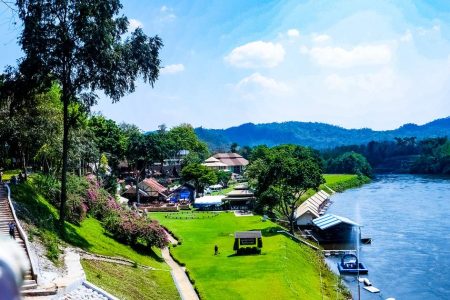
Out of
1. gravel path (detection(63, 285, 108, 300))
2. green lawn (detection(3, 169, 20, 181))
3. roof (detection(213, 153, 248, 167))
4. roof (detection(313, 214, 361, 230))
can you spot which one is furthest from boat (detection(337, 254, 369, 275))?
roof (detection(213, 153, 248, 167))

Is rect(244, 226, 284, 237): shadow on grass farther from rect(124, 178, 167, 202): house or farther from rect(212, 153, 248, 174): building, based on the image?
rect(212, 153, 248, 174): building

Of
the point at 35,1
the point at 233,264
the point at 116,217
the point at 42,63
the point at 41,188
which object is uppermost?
the point at 35,1

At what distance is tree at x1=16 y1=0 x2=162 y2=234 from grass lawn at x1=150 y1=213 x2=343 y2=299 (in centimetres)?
1548

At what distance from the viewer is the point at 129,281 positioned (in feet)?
115

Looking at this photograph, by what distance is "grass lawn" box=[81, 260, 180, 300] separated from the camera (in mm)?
31009

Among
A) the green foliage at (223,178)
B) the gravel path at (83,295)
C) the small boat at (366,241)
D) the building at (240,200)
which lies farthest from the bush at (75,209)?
the green foliage at (223,178)

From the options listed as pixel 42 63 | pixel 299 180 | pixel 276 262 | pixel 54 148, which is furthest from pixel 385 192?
Answer: pixel 42 63

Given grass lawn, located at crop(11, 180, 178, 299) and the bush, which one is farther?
the bush

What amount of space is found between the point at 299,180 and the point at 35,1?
1769 inches

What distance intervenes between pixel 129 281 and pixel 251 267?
1785 cm

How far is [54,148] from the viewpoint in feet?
167

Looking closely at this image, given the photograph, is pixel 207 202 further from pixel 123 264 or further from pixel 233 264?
pixel 123 264

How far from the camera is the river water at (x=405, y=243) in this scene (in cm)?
4931

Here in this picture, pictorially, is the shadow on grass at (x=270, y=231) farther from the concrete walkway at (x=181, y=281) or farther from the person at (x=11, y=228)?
the person at (x=11, y=228)
